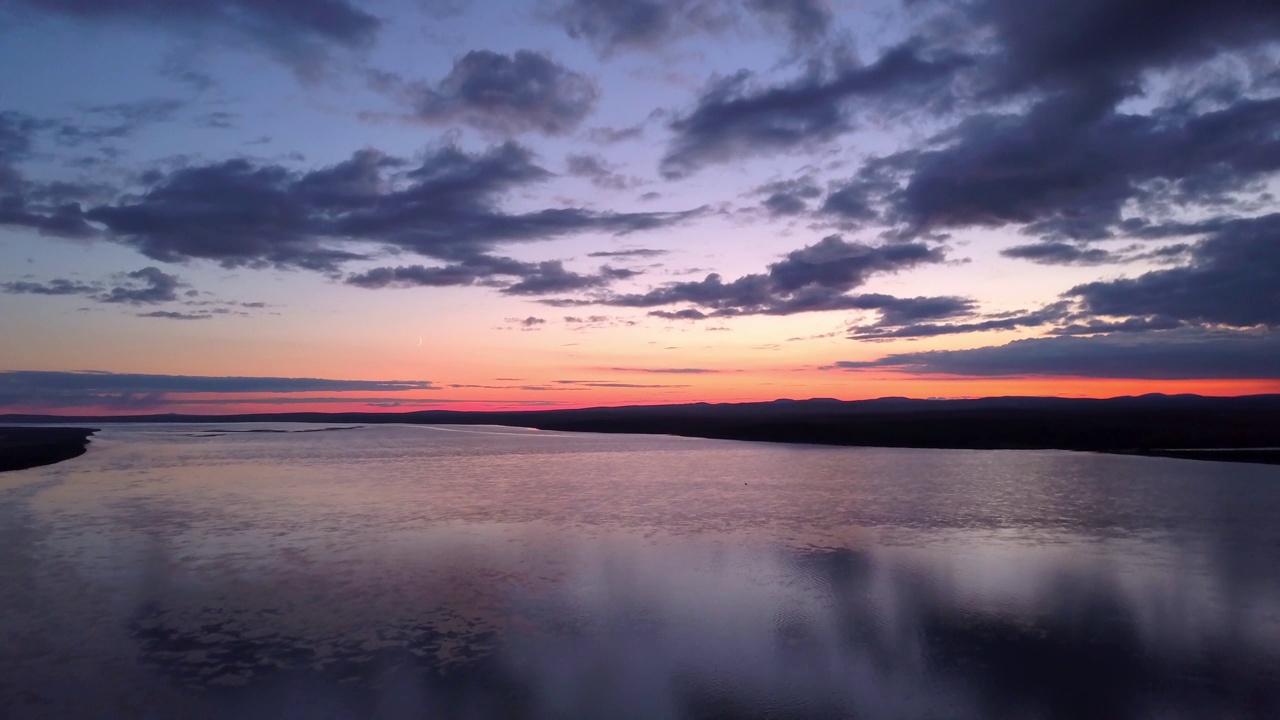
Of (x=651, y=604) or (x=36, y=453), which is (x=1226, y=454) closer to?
(x=651, y=604)

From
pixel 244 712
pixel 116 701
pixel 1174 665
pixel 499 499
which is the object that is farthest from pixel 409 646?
pixel 499 499

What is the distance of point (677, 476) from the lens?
31.0 meters

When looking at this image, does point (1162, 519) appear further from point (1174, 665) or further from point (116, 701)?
point (116, 701)

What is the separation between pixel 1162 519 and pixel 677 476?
16528mm

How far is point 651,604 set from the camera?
468 inches

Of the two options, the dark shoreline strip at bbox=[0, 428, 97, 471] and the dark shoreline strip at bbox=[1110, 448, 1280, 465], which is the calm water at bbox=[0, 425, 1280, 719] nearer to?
the dark shoreline strip at bbox=[1110, 448, 1280, 465]

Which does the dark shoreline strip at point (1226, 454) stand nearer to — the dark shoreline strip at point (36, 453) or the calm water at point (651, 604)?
the calm water at point (651, 604)

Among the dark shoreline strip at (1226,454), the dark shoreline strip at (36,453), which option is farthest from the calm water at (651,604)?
the dark shoreline strip at (36,453)

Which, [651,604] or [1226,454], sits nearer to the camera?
[651,604]

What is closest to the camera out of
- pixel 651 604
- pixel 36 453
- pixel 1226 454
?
pixel 651 604

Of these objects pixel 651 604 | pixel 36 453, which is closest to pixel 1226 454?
pixel 651 604

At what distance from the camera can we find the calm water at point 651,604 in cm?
830

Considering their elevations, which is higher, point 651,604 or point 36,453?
point 651,604

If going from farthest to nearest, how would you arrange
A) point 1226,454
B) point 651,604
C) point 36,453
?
point 36,453, point 1226,454, point 651,604
